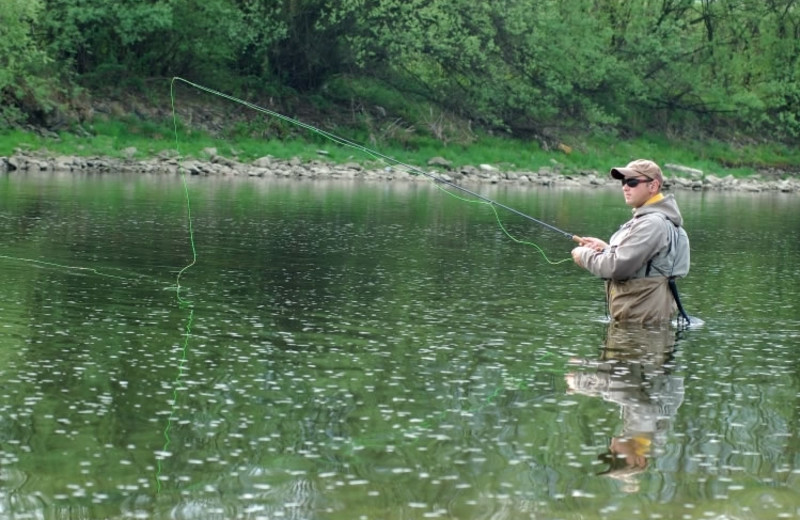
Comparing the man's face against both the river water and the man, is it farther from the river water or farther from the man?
the river water

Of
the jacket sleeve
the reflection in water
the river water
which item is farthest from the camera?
the jacket sleeve

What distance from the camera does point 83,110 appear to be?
43125mm

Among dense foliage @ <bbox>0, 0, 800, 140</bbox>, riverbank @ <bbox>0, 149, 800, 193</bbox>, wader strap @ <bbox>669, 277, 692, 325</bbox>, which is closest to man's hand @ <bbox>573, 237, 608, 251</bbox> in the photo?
wader strap @ <bbox>669, 277, 692, 325</bbox>

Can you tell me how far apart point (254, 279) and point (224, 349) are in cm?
476

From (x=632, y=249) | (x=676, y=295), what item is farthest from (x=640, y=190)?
(x=676, y=295)

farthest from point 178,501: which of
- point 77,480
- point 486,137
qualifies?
point 486,137

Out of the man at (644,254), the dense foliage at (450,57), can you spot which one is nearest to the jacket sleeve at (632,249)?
the man at (644,254)

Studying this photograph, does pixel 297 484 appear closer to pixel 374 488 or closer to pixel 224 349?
pixel 374 488

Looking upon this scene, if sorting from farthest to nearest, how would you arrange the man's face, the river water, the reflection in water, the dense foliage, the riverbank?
the dense foliage < the riverbank < the man's face < the reflection in water < the river water

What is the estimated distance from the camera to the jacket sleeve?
12156 millimetres

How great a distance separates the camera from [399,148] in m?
47.5

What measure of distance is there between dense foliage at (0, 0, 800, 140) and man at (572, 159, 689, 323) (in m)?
29.4

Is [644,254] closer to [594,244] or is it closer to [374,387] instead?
[594,244]

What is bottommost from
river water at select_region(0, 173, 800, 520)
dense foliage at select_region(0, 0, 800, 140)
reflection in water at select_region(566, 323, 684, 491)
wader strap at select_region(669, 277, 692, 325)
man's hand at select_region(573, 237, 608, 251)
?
river water at select_region(0, 173, 800, 520)
